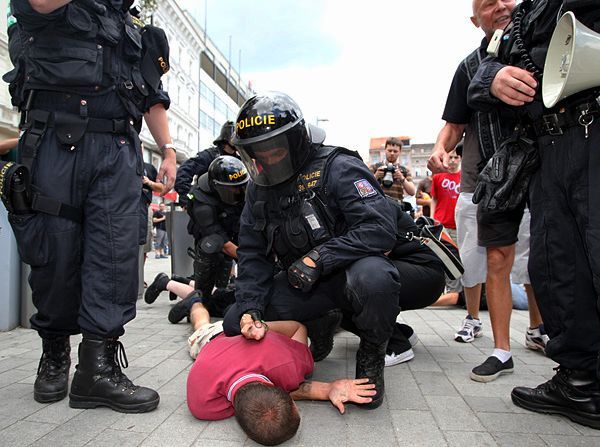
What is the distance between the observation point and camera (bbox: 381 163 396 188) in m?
5.73

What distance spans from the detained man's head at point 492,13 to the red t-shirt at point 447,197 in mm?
2647

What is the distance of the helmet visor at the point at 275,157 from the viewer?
219 centimetres

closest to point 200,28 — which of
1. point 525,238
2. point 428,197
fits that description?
point 428,197

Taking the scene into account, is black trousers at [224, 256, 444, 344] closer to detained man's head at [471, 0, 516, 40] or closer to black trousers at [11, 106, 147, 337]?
black trousers at [11, 106, 147, 337]

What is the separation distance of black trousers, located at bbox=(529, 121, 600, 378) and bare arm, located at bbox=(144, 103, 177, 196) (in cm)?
196

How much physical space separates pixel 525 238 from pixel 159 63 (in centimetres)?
295

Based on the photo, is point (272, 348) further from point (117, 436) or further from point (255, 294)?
point (117, 436)

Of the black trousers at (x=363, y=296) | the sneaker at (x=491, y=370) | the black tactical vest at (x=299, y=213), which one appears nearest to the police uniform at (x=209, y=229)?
the black trousers at (x=363, y=296)

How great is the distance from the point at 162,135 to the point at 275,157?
0.84 metres

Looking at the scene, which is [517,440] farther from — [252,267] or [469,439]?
[252,267]

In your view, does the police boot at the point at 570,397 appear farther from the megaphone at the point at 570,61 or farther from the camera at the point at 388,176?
the camera at the point at 388,176

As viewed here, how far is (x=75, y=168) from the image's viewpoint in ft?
6.80

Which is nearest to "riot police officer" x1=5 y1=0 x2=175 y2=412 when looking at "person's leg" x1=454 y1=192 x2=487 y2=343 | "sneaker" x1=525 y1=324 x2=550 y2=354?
"person's leg" x1=454 y1=192 x2=487 y2=343

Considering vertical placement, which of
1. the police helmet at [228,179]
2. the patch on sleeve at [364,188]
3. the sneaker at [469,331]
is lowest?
the sneaker at [469,331]
